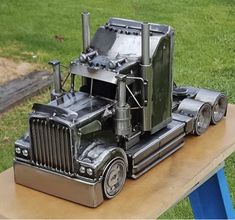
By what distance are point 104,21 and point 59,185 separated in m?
4.06

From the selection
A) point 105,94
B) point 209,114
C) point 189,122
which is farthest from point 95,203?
point 209,114

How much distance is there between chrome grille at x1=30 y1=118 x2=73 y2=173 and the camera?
1.71 meters

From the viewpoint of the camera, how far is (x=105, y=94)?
73.5 inches

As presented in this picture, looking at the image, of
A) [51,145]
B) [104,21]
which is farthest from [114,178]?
[104,21]

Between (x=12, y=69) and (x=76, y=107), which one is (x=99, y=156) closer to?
(x=76, y=107)

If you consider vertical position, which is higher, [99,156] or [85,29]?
[85,29]

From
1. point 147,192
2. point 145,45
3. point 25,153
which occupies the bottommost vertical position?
point 147,192

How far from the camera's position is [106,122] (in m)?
1.81

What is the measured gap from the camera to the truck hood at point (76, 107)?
5.64 ft

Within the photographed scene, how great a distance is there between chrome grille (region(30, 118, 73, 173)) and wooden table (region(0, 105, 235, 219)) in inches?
4.2

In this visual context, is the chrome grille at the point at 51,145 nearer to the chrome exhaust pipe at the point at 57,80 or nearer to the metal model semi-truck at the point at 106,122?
the metal model semi-truck at the point at 106,122

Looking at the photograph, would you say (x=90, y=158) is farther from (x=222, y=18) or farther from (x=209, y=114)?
(x=222, y=18)

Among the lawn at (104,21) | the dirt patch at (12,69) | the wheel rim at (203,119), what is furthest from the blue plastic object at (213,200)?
the dirt patch at (12,69)

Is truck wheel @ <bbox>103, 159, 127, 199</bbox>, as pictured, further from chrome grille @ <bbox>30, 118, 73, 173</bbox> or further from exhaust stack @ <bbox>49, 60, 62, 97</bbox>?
exhaust stack @ <bbox>49, 60, 62, 97</bbox>
